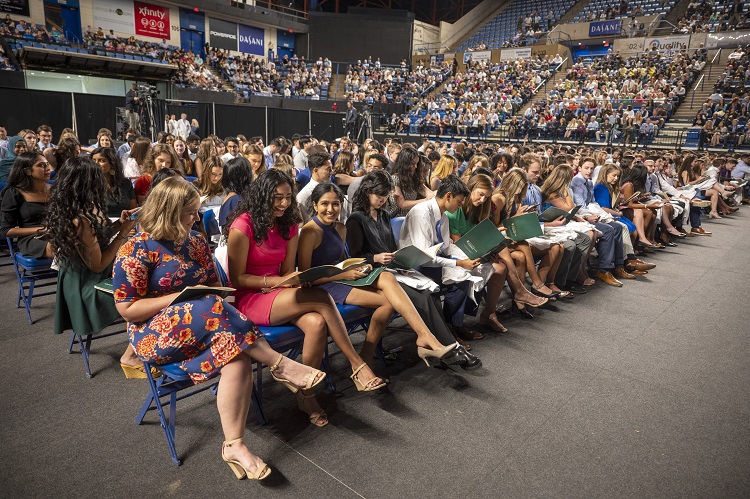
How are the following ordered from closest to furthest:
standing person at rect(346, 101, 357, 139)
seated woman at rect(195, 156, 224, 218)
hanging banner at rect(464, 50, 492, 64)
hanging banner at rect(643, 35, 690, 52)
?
seated woman at rect(195, 156, 224, 218) < standing person at rect(346, 101, 357, 139) < hanging banner at rect(643, 35, 690, 52) < hanging banner at rect(464, 50, 492, 64)

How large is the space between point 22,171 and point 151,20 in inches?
882

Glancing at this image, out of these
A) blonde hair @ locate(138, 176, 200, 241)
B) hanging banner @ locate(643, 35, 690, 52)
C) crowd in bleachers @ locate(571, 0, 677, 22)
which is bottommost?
blonde hair @ locate(138, 176, 200, 241)

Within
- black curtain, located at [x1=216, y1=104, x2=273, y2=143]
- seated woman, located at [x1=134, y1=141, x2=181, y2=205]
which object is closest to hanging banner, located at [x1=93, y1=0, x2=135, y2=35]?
black curtain, located at [x1=216, y1=104, x2=273, y2=143]

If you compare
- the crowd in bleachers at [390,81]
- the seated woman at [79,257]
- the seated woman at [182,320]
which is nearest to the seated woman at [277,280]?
the seated woman at [182,320]

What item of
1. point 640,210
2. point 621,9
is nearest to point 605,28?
point 621,9

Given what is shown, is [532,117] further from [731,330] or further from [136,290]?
[136,290]

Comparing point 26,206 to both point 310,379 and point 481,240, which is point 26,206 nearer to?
point 310,379

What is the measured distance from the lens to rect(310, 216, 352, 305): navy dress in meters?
2.93

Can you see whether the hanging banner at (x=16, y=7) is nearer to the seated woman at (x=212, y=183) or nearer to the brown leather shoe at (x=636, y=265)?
the seated woman at (x=212, y=183)

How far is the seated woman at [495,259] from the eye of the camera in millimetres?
3783

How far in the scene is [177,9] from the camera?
2273 cm

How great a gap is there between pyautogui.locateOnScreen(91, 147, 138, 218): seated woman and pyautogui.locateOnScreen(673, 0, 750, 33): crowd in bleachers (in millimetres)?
24627

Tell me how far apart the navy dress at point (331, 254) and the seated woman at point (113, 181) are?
2.29 metres

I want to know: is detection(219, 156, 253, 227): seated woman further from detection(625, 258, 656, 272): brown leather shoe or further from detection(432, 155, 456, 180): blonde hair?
detection(625, 258, 656, 272): brown leather shoe
